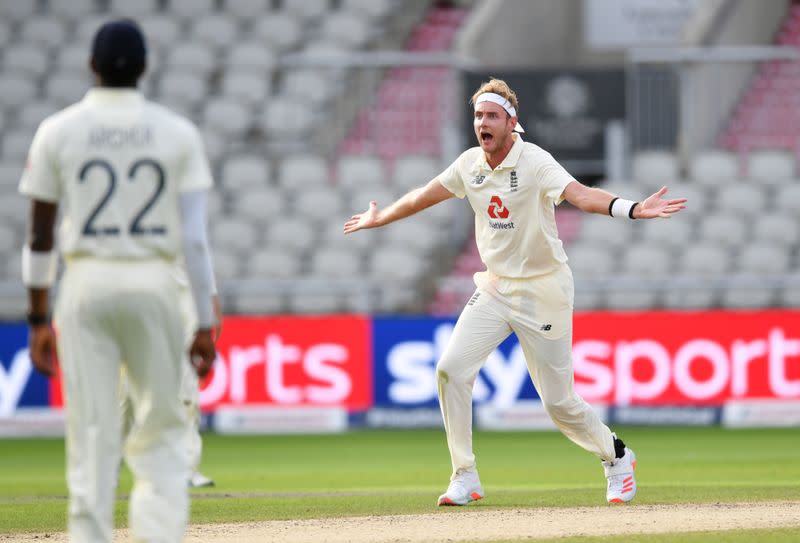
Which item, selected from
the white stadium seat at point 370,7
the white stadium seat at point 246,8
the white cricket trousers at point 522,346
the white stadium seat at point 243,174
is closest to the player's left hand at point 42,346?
the white cricket trousers at point 522,346

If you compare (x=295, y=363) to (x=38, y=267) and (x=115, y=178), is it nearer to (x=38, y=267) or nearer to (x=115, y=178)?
(x=38, y=267)

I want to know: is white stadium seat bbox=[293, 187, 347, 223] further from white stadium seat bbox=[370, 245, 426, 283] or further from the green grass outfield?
the green grass outfield

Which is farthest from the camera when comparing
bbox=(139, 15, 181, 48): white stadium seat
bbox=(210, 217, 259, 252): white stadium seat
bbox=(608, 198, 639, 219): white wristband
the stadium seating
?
bbox=(139, 15, 181, 48): white stadium seat

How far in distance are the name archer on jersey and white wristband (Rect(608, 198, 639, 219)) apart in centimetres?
299

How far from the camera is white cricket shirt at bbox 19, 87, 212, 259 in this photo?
17.7 feet

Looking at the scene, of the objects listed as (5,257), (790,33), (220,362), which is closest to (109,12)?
(5,257)

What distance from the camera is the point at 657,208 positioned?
7395 millimetres

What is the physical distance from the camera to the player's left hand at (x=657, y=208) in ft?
24.1

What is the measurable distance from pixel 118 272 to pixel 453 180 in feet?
11.3

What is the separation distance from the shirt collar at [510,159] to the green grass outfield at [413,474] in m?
1.94

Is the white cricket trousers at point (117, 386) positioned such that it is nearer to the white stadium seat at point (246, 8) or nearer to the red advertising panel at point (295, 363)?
the red advertising panel at point (295, 363)

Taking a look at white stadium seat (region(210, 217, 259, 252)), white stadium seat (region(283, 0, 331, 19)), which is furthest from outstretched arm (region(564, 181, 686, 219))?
white stadium seat (region(283, 0, 331, 19))

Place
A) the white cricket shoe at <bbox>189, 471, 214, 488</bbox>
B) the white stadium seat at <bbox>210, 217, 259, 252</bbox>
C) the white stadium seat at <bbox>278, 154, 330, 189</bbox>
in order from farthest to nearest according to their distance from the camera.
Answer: the white stadium seat at <bbox>278, 154, 330, 189</bbox>
the white stadium seat at <bbox>210, 217, 259, 252</bbox>
the white cricket shoe at <bbox>189, 471, 214, 488</bbox>

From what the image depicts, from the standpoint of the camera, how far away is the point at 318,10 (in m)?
22.6
